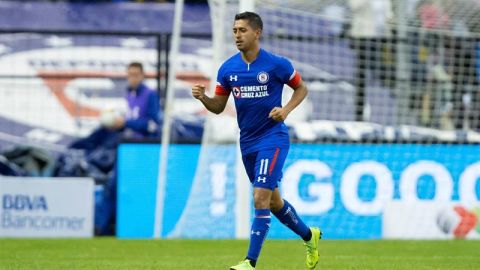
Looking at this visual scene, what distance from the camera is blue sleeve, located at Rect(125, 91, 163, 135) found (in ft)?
54.7

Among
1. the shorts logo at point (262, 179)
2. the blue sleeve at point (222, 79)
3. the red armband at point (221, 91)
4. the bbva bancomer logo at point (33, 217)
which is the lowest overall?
the bbva bancomer logo at point (33, 217)

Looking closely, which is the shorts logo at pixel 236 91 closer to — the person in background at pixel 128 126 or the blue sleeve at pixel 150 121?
the person in background at pixel 128 126

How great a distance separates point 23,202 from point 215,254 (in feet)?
14.1

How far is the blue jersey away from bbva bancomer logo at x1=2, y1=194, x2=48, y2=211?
252 inches

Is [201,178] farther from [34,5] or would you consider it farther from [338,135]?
[34,5]

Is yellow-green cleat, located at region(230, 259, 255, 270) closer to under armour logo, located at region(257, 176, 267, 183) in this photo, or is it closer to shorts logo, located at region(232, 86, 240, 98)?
under armour logo, located at region(257, 176, 267, 183)

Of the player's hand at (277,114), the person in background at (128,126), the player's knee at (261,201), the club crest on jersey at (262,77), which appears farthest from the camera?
the person in background at (128,126)

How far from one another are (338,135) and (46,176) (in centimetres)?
415

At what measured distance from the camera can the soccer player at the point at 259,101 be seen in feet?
32.8

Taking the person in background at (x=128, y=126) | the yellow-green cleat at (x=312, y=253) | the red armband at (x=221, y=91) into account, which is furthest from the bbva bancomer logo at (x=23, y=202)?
the yellow-green cleat at (x=312, y=253)

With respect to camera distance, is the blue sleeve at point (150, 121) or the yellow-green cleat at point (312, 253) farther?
the blue sleeve at point (150, 121)

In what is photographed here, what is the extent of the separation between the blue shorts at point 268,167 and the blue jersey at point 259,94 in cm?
5

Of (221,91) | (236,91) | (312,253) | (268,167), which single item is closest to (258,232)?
(268,167)

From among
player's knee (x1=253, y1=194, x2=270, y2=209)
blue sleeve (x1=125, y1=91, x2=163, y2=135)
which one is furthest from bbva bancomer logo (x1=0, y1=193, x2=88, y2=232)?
player's knee (x1=253, y1=194, x2=270, y2=209)
